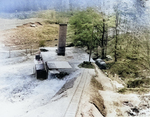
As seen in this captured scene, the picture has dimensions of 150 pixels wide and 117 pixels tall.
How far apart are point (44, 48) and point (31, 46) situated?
0.32 metres

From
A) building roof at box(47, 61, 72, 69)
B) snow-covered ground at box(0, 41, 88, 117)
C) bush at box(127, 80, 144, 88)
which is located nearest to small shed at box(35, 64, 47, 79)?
snow-covered ground at box(0, 41, 88, 117)

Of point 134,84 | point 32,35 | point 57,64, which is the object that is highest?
point 32,35

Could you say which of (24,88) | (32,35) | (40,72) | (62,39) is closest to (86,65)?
(62,39)

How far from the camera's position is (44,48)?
480 centimetres

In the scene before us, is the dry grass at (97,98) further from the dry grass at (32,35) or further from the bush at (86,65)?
the dry grass at (32,35)

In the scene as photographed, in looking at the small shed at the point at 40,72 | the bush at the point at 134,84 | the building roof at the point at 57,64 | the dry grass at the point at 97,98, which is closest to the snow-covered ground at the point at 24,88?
the small shed at the point at 40,72

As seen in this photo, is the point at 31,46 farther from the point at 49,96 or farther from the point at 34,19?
the point at 49,96

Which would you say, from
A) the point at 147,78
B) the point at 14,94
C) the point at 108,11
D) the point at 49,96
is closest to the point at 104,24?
the point at 108,11

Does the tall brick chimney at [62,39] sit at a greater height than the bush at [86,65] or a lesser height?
greater

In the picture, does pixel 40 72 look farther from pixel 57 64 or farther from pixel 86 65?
pixel 86 65

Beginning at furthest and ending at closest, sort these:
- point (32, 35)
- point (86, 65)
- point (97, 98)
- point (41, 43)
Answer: point (86, 65) → point (41, 43) → point (32, 35) → point (97, 98)

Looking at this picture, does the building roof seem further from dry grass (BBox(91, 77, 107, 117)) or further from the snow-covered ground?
dry grass (BBox(91, 77, 107, 117))

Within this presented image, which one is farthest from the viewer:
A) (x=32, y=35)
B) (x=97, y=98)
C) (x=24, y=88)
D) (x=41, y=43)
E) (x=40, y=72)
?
(x=41, y=43)

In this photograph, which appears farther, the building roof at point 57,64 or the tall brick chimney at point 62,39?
the tall brick chimney at point 62,39
